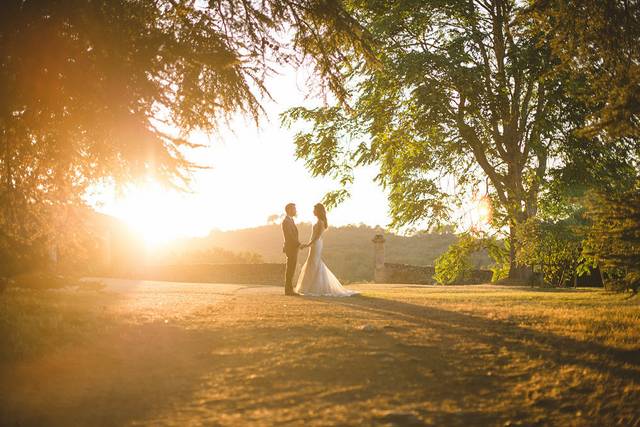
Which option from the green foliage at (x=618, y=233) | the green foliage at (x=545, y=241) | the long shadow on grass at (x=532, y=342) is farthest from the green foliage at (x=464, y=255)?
the green foliage at (x=618, y=233)

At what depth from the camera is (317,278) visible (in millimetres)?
13070

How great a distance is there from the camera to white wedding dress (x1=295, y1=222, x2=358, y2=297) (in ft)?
42.4

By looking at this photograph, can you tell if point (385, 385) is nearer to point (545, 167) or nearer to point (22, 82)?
point (22, 82)

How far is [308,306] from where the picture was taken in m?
9.32

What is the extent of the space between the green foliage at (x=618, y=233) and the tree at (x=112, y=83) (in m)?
4.30

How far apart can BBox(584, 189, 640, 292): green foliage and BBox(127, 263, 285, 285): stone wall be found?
19.0 meters

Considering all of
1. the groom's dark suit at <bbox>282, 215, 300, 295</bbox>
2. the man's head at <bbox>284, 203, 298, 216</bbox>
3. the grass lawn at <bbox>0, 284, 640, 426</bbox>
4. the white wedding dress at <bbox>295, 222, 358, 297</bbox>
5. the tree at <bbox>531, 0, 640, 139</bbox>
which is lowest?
the grass lawn at <bbox>0, 284, 640, 426</bbox>

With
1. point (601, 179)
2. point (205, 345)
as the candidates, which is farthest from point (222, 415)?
point (601, 179)

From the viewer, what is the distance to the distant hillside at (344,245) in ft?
161

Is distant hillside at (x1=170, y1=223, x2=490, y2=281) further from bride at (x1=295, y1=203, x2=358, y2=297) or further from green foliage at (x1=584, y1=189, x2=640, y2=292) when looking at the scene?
green foliage at (x1=584, y1=189, x2=640, y2=292)

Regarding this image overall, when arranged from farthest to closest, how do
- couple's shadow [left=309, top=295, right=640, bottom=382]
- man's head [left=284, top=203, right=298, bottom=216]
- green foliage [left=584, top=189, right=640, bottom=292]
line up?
man's head [left=284, top=203, right=298, bottom=216] → green foliage [left=584, top=189, right=640, bottom=292] → couple's shadow [left=309, top=295, right=640, bottom=382]

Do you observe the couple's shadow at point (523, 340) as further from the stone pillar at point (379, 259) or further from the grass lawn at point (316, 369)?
the stone pillar at point (379, 259)

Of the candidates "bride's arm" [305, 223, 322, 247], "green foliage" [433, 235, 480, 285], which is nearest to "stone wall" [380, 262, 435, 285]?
"green foliage" [433, 235, 480, 285]

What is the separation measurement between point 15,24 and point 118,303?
4834mm
